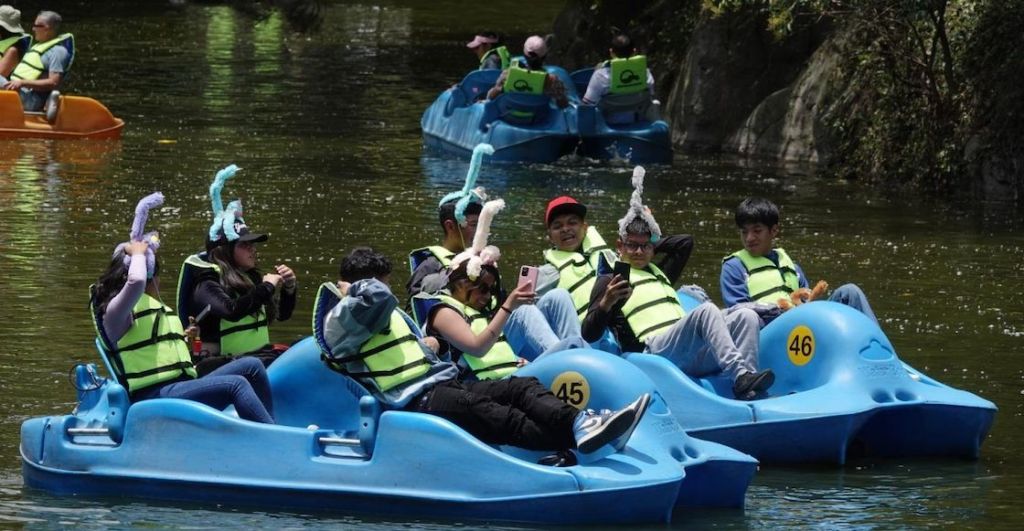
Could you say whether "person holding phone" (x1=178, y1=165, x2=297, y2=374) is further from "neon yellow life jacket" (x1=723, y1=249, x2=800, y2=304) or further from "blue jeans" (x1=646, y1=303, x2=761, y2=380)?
"neon yellow life jacket" (x1=723, y1=249, x2=800, y2=304)

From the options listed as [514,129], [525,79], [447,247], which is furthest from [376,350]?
[525,79]

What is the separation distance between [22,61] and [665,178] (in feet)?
21.6

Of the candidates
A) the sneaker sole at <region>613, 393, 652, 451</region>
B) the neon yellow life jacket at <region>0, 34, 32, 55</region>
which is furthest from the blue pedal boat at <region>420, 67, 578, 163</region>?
the sneaker sole at <region>613, 393, 652, 451</region>

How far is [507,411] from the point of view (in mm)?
8484

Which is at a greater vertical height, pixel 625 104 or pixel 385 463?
pixel 625 104

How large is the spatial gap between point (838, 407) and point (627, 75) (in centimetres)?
1126

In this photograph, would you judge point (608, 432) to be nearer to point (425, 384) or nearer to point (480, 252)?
point (425, 384)

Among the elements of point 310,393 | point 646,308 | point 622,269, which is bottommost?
point 310,393

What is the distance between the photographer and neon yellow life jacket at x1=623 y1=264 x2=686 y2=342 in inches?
405

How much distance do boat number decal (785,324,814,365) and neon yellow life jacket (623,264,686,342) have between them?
552mm

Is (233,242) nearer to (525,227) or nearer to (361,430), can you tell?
(361,430)

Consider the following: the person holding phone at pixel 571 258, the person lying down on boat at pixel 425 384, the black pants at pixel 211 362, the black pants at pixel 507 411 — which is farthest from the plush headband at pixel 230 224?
the person holding phone at pixel 571 258

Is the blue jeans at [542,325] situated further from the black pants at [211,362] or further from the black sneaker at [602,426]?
the black sneaker at [602,426]

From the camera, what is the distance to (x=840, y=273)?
14.8m
